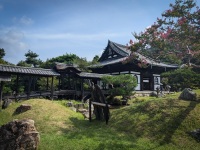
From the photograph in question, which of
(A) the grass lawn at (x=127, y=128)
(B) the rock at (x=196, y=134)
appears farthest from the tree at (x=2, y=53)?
(B) the rock at (x=196, y=134)

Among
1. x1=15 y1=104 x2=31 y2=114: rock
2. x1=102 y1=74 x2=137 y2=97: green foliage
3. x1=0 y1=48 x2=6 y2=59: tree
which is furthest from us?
x1=0 y1=48 x2=6 y2=59: tree

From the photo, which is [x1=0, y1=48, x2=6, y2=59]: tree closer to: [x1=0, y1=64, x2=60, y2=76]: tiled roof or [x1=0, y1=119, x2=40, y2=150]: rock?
[x1=0, y1=64, x2=60, y2=76]: tiled roof

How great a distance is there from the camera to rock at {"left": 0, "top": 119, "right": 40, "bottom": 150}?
7074 mm

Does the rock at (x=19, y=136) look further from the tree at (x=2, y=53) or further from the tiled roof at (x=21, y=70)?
the tree at (x=2, y=53)

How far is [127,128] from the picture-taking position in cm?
994

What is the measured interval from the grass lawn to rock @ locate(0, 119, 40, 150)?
577mm

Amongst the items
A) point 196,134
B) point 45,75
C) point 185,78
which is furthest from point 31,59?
point 196,134

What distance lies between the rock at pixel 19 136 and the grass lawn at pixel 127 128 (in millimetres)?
577

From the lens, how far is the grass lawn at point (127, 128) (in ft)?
25.5

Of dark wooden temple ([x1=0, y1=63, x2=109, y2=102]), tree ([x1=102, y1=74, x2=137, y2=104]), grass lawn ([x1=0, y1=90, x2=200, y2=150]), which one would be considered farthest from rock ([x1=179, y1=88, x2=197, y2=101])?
dark wooden temple ([x1=0, y1=63, x2=109, y2=102])

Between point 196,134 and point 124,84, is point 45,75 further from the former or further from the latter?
point 196,134

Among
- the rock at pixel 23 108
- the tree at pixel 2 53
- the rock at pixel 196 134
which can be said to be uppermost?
the tree at pixel 2 53

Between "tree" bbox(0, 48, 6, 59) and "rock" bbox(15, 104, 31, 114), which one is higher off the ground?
"tree" bbox(0, 48, 6, 59)

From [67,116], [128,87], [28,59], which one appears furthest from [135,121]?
[28,59]
